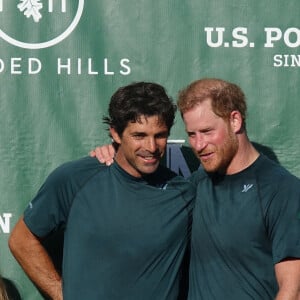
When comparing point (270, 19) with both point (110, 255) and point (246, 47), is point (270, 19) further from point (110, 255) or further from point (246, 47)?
point (110, 255)

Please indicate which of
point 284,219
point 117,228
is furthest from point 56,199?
point 284,219

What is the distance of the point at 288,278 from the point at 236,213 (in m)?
0.28

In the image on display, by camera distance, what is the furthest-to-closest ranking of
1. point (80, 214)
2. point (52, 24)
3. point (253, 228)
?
point (52, 24) < point (80, 214) < point (253, 228)

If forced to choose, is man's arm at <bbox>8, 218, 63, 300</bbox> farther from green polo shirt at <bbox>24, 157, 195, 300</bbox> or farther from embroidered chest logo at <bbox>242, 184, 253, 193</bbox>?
embroidered chest logo at <bbox>242, 184, 253, 193</bbox>

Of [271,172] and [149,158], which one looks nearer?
[271,172]

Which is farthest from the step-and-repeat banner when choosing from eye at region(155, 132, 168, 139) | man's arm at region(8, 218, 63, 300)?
eye at region(155, 132, 168, 139)

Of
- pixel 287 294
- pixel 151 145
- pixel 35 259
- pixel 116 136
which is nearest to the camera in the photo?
pixel 287 294

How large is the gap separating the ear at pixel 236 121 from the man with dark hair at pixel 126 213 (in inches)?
10.3

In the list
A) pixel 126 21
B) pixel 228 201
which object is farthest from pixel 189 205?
pixel 126 21

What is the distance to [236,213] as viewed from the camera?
2.94 metres

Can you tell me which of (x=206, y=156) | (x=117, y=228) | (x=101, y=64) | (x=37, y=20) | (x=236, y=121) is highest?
(x=37, y=20)

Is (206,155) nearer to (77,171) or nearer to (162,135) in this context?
(162,135)

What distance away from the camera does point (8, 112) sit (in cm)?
366

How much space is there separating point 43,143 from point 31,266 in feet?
1.92
